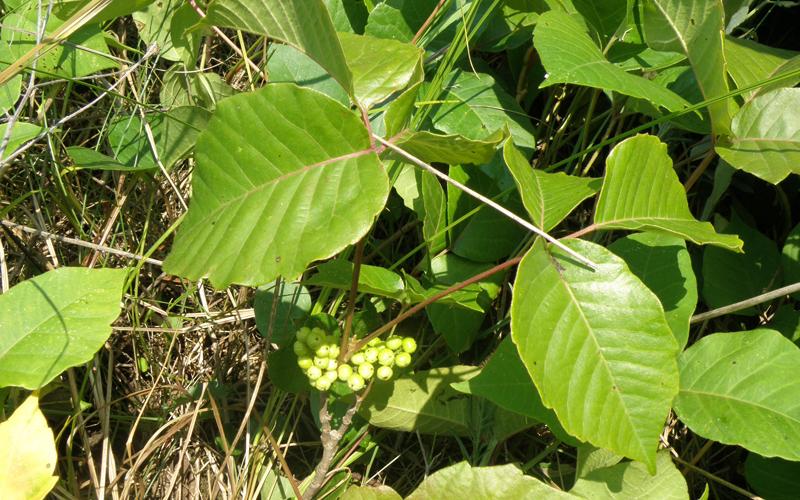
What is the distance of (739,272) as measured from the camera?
5.11 feet

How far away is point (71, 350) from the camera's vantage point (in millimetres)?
1217

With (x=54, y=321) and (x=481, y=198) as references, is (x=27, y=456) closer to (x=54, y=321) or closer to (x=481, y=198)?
(x=54, y=321)

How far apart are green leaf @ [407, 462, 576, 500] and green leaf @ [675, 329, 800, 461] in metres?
0.28

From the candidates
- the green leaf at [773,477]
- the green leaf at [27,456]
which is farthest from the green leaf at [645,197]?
the green leaf at [27,456]

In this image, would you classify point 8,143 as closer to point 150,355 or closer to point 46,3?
point 46,3

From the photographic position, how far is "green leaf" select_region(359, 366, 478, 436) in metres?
1.46

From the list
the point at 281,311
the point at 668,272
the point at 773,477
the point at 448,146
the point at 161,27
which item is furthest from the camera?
the point at 161,27

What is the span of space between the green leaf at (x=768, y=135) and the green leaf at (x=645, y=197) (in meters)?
0.20

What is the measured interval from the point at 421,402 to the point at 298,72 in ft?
2.29

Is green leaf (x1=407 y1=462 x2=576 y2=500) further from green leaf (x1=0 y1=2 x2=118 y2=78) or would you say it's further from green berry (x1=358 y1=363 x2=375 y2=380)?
green leaf (x1=0 y1=2 x2=118 y2=78)

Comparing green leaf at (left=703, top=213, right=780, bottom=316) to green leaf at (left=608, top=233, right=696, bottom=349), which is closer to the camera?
green leaf at (left=608, top=233, right=696, bottom=349)

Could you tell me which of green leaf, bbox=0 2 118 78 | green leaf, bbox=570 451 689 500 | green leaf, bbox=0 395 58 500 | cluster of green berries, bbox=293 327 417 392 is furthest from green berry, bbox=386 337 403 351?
green leaf, bbox=0 2 118 78

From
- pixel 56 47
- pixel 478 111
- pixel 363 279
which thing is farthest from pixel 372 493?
pixel 56 47

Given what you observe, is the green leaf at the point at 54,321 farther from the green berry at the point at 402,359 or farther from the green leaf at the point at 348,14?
the green leaf at the point at 348,14
